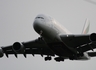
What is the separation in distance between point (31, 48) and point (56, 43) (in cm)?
579

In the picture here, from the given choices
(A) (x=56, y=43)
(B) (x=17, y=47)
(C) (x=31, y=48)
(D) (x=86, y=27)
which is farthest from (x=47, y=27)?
(D) (x=86, y=27)

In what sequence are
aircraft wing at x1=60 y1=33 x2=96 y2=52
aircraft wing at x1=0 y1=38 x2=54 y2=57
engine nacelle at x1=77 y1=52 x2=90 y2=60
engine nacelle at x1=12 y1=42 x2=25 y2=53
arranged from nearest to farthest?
1. aircraft wing at x1=60 y1=33 x2=96 y2=52
2. aircraft wing at x1=0 y1=38 x2=54 y2=57
3. engine nacelle at x1=12 y1=42 x2=25 y2=53
4. engine nacelle at x1=77 y1=52 x2=90 y2=60

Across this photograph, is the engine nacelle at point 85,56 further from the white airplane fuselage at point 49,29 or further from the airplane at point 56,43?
the white airplane fuselage at point 49,29

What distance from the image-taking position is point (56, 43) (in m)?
35.6

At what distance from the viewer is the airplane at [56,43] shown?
113 feet

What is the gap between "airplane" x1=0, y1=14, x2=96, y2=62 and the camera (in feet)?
113

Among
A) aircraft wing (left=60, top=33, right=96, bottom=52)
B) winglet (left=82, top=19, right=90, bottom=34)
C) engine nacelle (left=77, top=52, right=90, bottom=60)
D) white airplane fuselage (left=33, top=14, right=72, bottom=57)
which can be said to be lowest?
engine nacelle (left=77, top=52, right=90, bottom=60)

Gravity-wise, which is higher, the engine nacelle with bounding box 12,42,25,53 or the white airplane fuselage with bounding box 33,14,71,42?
the white airplane fuselage with bounding box 33,14,71,42

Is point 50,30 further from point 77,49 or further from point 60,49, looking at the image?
point 77,49

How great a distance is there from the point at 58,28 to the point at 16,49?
21.9 ft

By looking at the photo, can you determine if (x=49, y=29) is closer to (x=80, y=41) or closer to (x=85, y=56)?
(x=80, y=41)

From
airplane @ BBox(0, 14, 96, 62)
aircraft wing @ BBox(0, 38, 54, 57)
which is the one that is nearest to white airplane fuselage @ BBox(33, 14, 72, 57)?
airplane @ BBox(0, 14, 96, 62)

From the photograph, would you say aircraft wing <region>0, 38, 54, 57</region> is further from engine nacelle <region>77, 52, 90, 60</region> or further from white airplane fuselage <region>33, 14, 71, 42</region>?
engine nacelle <region>77, 52, 90, 60</region>

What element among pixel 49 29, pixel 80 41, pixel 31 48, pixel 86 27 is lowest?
pixel 31 48
